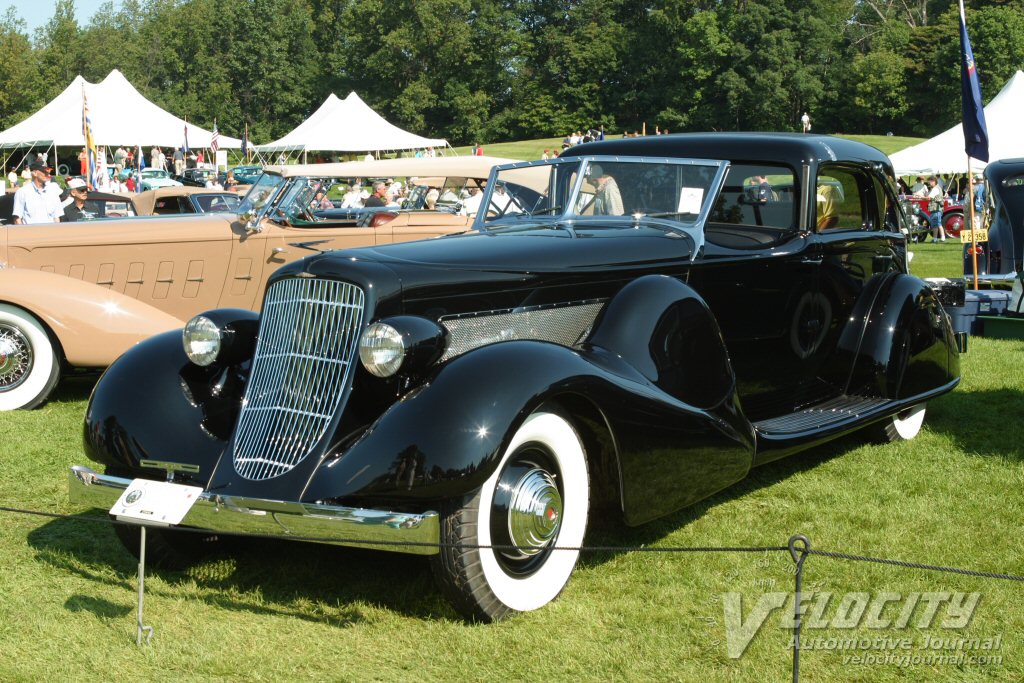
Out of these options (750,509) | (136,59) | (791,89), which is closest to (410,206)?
(750,509)

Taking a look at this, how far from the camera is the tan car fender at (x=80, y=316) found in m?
7.89

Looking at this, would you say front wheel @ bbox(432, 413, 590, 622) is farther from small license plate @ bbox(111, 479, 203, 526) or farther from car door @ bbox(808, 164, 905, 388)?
car door @ bbox(808, 164, 905, 388)

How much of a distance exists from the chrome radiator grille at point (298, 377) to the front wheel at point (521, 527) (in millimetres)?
707

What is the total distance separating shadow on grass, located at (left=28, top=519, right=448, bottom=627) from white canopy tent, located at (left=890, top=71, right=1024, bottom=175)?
75.2 ft

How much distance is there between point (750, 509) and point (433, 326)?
2.27 metres

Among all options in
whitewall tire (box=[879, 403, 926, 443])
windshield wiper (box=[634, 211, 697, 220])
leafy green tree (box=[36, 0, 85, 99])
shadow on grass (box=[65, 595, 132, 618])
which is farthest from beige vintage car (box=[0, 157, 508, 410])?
leafy green tree (box=[36, 0, 85, 99])

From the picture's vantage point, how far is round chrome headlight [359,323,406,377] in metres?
4.01

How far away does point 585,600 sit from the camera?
4258 mm

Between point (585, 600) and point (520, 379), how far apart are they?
0.99 m

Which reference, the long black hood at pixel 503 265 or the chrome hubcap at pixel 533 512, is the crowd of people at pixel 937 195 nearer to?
the long black hood at pixel 503 265

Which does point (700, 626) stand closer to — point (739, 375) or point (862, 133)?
point (739, 375)

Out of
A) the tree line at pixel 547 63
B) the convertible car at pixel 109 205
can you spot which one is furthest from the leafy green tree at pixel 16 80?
the convertible car at pixel 109 205

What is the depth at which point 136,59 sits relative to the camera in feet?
289

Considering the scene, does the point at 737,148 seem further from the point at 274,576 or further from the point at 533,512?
the point at 274,576
